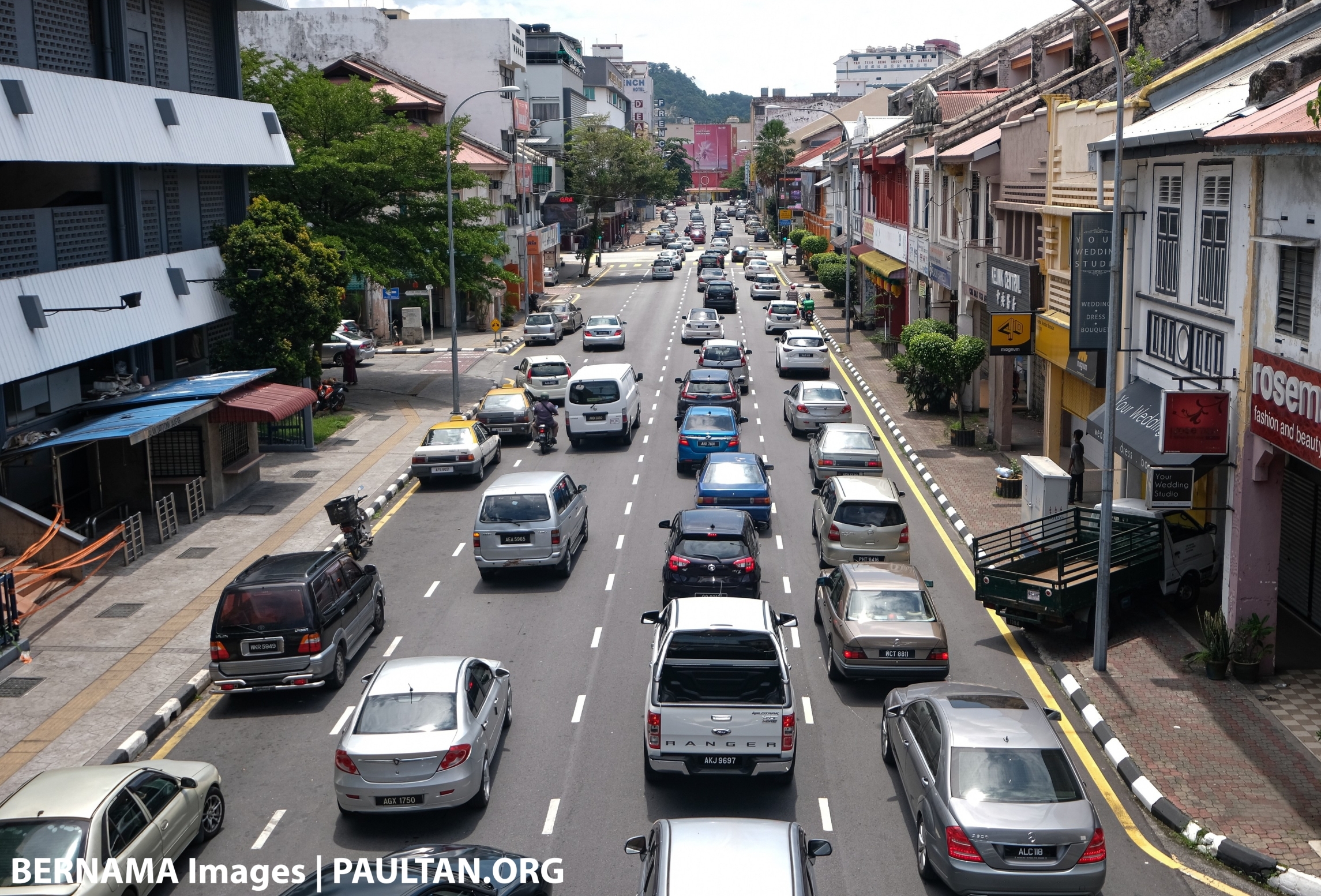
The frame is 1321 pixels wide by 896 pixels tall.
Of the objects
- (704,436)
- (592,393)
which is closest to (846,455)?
(704,436)

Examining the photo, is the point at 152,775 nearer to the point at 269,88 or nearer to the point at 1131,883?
the point at 1131,883

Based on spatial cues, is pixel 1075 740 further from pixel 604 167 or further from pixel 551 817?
pixel 604 167

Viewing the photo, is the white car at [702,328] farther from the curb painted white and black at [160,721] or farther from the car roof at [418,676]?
the car roof at [418,676]

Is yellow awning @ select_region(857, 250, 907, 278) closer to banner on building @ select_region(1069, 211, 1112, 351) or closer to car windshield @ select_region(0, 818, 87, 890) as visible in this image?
banner on building @ select_region(1069, 211, 1112, 351)

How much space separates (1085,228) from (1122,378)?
2.95 meters

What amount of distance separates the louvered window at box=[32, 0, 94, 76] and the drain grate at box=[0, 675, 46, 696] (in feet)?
41.4

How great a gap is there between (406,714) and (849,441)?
1687cm

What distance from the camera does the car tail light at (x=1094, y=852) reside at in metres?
11.2

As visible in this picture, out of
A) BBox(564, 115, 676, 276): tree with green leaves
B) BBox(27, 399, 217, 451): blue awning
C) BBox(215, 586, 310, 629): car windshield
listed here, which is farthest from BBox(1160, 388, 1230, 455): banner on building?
BBox(564, 115, 676, 276): tree with green leaves

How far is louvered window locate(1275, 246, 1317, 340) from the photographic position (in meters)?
15.5

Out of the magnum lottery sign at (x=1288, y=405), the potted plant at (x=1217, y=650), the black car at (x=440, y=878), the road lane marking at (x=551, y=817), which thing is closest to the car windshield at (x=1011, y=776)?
the black car at (x=440, y=878)

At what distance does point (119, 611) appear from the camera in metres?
21.5

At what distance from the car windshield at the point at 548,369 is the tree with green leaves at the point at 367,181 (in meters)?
6.22

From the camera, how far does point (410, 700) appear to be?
45.2 ft
